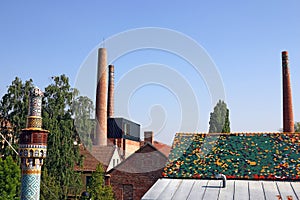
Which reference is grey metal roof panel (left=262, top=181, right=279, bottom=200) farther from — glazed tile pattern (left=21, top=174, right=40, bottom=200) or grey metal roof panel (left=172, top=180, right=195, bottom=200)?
glazed tile pattern (left=21, top=174, right=40, bottom=200)

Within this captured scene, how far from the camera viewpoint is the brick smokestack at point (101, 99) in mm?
33156

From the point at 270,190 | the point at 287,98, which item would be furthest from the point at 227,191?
the point at 287,98

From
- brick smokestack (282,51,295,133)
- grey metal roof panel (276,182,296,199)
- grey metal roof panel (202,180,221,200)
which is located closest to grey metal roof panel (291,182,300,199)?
grey metal roof panel (276,182,296,199)

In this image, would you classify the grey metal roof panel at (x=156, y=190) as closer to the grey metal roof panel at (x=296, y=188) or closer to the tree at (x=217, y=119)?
the grey metal roof panel at (x=296, y=188)

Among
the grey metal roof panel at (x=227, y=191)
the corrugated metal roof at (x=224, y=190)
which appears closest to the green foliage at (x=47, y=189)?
the corrugated metal roof at (x=224, y=190)

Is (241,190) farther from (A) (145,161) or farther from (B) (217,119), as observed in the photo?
(B) (217,119)

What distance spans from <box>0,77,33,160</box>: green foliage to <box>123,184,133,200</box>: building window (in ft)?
26.3

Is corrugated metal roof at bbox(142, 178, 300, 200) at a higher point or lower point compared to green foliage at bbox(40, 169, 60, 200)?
higher

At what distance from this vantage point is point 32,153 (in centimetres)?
1169

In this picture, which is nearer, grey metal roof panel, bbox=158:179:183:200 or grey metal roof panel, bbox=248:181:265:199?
grey metal roof panel, bbox=248:181:265:199

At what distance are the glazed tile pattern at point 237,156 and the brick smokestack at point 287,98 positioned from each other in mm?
8357

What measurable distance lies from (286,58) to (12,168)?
2156cm

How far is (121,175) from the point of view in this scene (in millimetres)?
26234

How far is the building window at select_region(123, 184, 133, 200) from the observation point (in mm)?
25750
